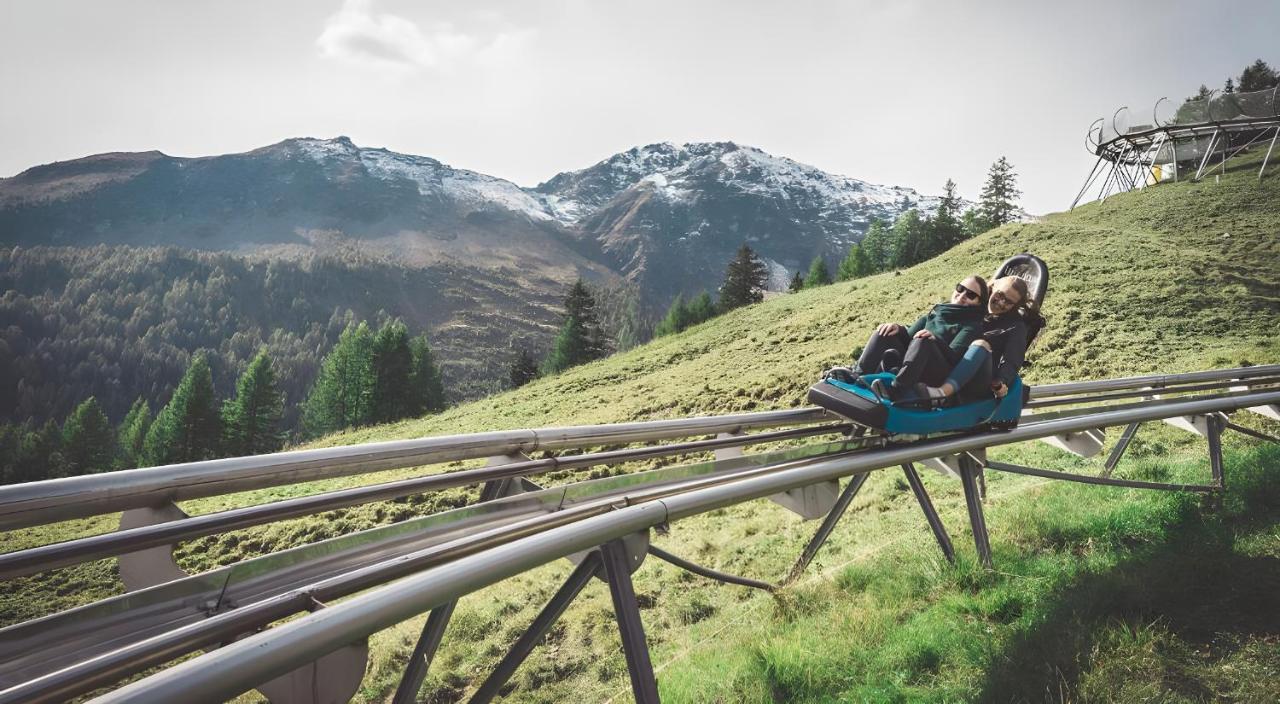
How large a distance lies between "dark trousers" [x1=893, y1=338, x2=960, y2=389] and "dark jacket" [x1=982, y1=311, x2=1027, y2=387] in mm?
409

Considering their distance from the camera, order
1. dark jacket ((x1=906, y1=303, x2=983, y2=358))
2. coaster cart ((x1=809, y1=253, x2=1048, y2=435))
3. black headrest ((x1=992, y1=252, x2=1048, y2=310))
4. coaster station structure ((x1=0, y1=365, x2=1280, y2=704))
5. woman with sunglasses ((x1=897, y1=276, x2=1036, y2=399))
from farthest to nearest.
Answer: black headrest ((x1=992, y1=252, x2=1048, y2=310)), dark jacket ((x1=906, y1=303, x2=983, y2=358)), woman with sunglasses ((x1=897, y1=276, x2=1036, y2=399)), coaster cart ((x1=809, y1=253, x2=1048, y2=435)), coaster station structure ((x1=0, y1=365, x2=1280, y2=704))

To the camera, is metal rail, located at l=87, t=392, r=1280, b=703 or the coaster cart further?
the coaster cart

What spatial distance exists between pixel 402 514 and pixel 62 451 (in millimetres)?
73903

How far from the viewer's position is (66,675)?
4.81 feet

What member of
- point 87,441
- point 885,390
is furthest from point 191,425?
point 885,390

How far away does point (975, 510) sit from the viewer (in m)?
4.55

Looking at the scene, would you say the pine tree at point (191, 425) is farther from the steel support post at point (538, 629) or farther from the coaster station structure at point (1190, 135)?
the coaster station structure at point (1190, 135)

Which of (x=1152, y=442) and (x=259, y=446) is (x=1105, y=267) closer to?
(x=1152, y=442)

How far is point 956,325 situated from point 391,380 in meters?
56.2

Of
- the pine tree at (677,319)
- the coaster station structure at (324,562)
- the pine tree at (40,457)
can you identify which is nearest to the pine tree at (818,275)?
the pine tree at (677,319)

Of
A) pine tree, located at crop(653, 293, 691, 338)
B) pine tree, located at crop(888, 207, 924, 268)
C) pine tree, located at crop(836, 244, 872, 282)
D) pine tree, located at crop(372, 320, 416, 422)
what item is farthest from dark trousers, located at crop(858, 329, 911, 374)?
pine tree, located at crop(653, 293, 691, 338)

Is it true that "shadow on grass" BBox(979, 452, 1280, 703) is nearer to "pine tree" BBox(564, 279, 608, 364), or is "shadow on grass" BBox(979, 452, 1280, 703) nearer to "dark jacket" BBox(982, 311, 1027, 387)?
"dark jacket" BBox(982, 311, 1027, 387)

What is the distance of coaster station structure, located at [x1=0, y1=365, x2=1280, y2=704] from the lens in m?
1.48

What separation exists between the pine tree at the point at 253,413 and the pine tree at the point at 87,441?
1843 centimetres
